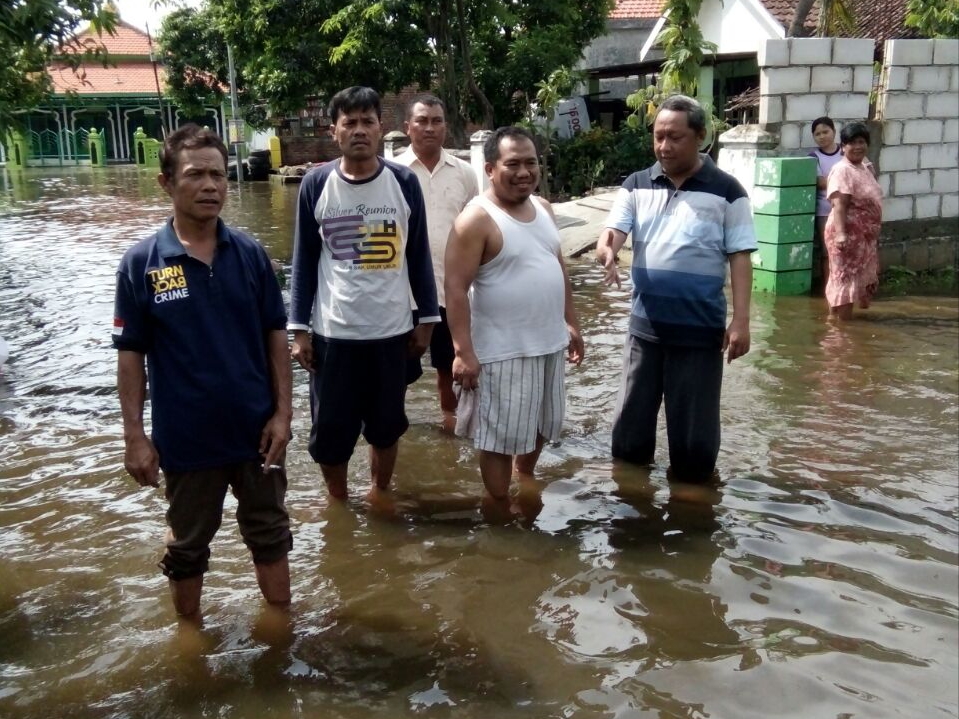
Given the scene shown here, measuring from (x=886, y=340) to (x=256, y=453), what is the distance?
20.2 feet

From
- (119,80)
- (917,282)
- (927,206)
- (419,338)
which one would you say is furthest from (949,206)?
(119,80)

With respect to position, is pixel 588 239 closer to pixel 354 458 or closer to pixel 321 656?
pixel 354 458

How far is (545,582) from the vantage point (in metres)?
4.04

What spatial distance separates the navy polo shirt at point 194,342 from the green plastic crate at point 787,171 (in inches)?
292

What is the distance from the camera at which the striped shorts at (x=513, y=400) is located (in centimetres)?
436

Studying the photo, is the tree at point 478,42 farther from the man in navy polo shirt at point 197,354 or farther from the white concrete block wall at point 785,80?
the man in navy polo shirt at point 197,354

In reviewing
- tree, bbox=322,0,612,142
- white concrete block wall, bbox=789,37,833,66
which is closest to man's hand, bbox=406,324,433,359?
white concrete block wall, bbox=789,37,833,66

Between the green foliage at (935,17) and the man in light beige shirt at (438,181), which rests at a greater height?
the green foliage at (935,17)

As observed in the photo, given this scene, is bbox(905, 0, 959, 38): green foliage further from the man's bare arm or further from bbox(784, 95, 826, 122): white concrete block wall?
the man's bare arm

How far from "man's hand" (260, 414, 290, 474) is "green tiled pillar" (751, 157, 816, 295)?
291 inches

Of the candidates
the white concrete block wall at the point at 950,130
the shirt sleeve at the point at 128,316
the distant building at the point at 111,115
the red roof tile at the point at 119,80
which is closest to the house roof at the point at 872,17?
the white concrete block wall at the point at 950,130

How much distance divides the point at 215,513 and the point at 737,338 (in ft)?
7.98

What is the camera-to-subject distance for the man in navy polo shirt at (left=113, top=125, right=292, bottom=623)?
3.21 meters

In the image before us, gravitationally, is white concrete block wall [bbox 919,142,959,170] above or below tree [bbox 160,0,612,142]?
below
